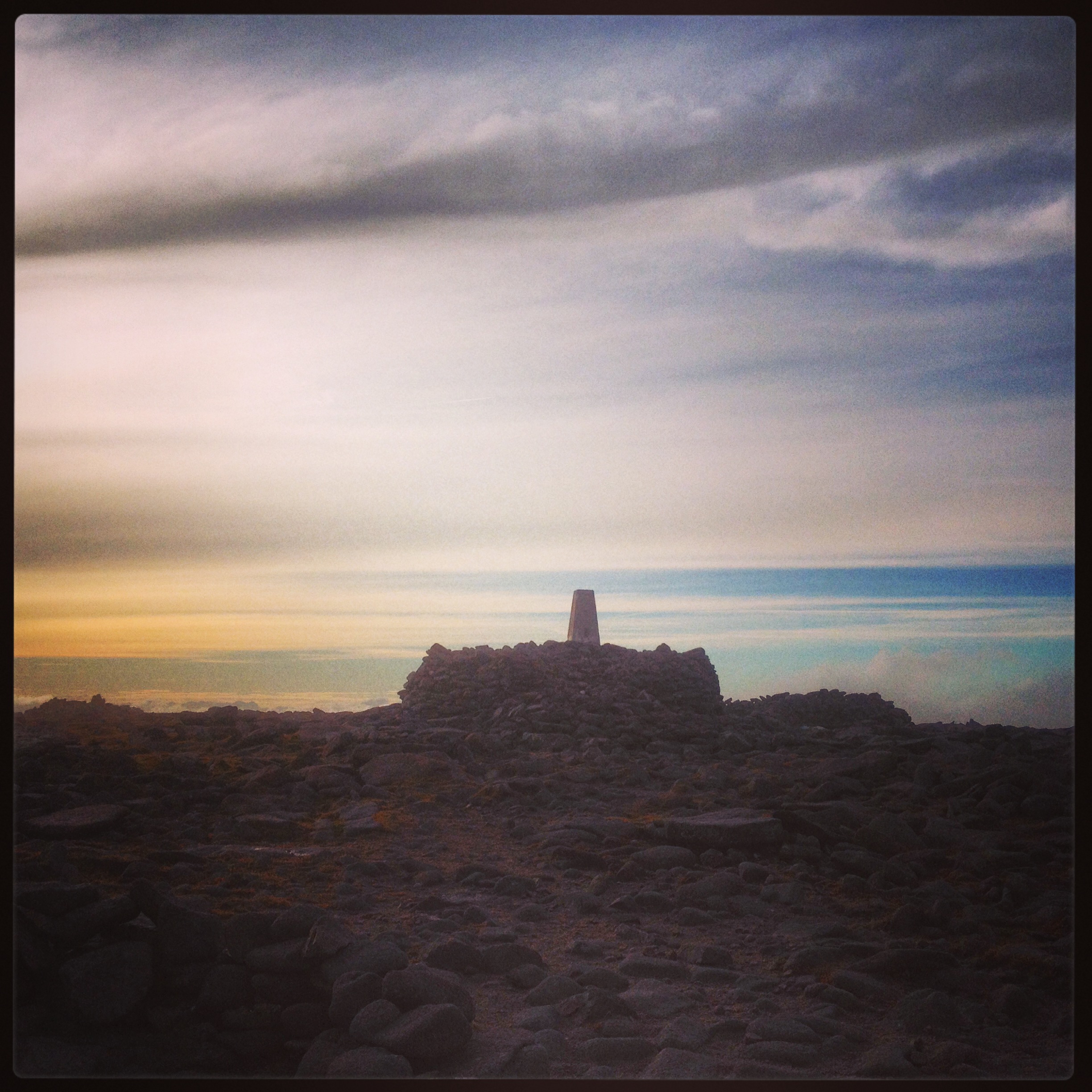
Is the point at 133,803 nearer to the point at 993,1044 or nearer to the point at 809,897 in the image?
the point at 809,897

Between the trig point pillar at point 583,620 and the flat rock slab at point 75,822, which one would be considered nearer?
the flat rock slab at point 75,822

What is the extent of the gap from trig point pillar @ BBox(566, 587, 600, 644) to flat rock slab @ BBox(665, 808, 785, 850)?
Result: 7.68 metres

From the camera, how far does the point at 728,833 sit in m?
10.0

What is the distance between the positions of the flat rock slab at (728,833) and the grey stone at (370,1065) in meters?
4.86

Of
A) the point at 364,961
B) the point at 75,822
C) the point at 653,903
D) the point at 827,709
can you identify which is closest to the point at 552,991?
the point at 364,961

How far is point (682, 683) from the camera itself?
17.4m

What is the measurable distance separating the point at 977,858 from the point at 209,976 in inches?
303

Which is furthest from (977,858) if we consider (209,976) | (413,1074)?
(209,976)

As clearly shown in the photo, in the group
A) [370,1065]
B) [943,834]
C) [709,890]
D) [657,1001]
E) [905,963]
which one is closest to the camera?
[370,1065]

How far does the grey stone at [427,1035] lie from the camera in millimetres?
5914

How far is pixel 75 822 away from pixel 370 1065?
5232 mm

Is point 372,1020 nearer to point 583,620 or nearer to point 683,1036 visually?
point 683,1036

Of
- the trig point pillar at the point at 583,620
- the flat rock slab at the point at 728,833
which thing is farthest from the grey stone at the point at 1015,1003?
the trig point pillar at the point at 583,620

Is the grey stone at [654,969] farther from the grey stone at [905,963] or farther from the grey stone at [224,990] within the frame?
the grey stone at [224,990]
